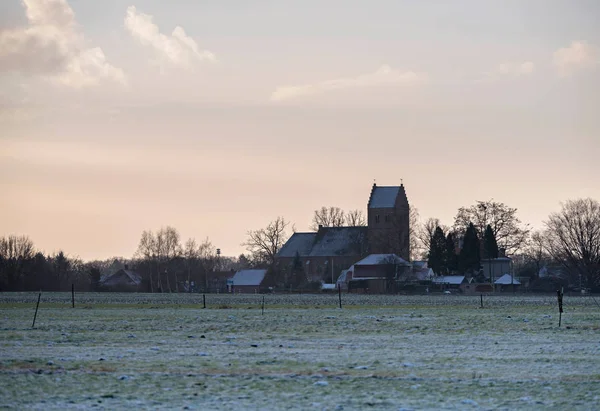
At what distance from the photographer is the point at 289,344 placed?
26891 mm

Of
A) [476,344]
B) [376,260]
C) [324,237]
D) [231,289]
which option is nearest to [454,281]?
[376,260]

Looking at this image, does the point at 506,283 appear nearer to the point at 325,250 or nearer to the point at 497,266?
the point at 497,266

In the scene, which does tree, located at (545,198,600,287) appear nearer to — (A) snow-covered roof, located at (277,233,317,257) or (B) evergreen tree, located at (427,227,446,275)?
(B) evergreen tree, located at (427,227,446,275)

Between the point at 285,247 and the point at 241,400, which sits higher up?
the point at 285,247

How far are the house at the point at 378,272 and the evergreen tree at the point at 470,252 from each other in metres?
8.01

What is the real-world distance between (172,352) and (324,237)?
165269 millimetres

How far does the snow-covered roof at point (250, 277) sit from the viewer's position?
166625 millimetres

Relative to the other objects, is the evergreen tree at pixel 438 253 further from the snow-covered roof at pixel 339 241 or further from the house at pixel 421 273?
the snow-covered roof at pixel 339 241

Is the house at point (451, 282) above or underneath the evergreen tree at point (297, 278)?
underneath

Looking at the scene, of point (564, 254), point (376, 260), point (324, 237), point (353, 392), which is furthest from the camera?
point (324, 237)

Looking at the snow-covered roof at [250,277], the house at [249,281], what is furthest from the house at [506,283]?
the snow-covered roof at [250,277]

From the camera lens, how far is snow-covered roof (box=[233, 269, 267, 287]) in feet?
→ 547

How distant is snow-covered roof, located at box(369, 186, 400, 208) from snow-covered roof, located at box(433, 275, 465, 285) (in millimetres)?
39330

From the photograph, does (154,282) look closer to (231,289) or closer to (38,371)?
(231,289)
